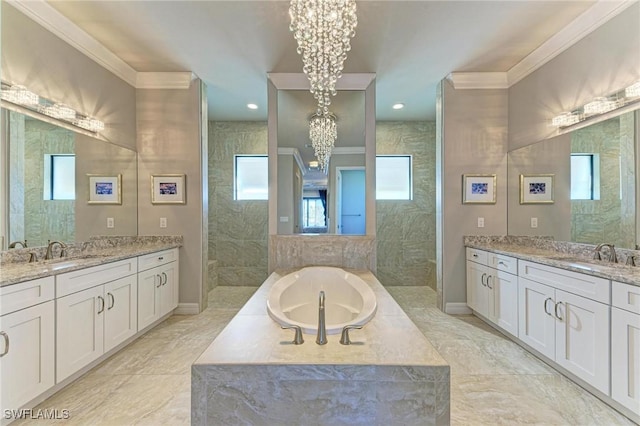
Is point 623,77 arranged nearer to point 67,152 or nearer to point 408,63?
point 408,63

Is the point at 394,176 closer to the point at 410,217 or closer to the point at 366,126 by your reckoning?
the point at 410,217

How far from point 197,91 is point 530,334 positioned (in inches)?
166

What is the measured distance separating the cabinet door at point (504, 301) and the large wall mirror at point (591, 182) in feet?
2.15

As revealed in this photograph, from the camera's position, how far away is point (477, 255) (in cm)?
326

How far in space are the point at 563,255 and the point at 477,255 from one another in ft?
2.58

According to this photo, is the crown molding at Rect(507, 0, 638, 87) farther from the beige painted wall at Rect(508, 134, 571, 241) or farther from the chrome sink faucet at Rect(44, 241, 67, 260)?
the chrome sink faucet at Rect(44, 241, 67, 260)

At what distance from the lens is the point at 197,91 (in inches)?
137

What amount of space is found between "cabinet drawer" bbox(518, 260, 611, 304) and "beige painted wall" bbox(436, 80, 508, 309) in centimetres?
97

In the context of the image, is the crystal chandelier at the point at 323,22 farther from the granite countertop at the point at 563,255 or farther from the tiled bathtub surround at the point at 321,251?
the granite countertop at the point at 563,255

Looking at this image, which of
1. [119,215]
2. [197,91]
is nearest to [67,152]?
[119,215]

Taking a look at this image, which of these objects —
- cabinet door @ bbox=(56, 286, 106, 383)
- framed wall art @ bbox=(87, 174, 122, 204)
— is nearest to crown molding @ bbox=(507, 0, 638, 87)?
cabinet door @ bbox=(56, 286, 106, 383)

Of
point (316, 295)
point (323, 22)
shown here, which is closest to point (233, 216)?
point (316, 295)

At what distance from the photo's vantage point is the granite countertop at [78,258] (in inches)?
67.4

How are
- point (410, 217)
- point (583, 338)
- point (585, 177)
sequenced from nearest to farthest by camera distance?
point (583, 338) < point (585, 177) < point (410, 217)
